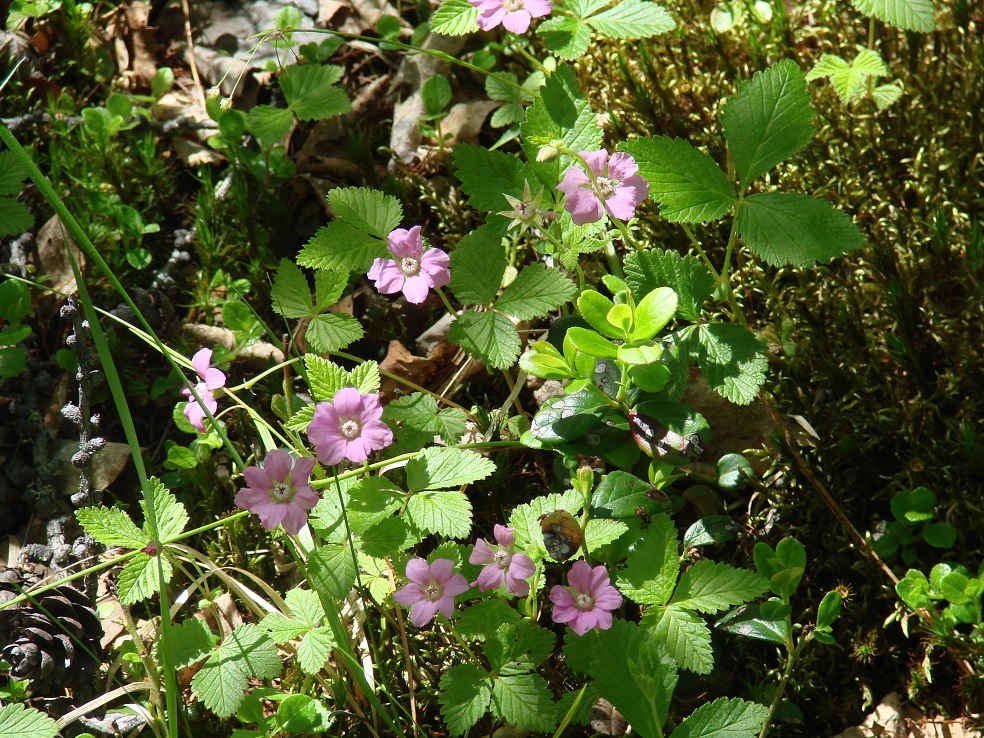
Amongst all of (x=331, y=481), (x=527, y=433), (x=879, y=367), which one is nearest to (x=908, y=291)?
(x=879, y=367)

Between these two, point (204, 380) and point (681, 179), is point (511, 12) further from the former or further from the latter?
point (204, 380)

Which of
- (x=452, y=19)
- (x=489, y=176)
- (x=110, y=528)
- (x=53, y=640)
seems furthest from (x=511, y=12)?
(x=53, y=640)

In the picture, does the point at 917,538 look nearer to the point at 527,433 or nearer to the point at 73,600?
the point at 527,433

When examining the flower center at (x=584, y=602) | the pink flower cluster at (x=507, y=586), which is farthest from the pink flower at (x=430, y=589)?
the flower center at (x=584, y=602)

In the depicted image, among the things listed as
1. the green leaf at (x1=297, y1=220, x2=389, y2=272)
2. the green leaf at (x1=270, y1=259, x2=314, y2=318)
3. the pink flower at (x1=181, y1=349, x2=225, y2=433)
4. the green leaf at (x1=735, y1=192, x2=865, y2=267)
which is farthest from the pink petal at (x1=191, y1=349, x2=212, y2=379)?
the green leaf at (x1=735, y1=192, x2=865, y2=267)

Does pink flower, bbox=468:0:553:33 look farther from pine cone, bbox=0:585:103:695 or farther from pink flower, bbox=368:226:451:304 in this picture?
pine cone, bbox=0:585:103:695
